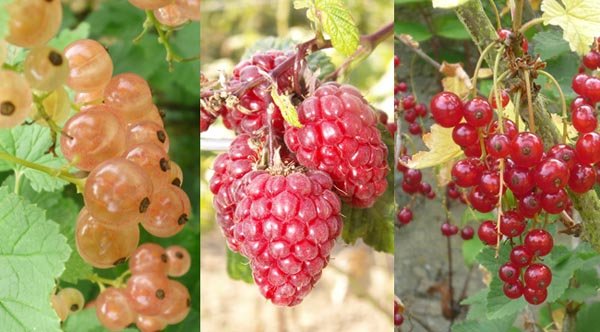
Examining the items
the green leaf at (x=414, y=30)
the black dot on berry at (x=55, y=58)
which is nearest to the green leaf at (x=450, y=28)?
the green leaf at (x=414, y=30)

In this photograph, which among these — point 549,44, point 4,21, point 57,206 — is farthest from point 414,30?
point 4,21

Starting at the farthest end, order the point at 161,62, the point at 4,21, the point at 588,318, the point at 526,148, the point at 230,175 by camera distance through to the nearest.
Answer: the point at 161,62 → the point at 588,318 → the point at 230,175 → the point at 526,148 → the point at 4,21

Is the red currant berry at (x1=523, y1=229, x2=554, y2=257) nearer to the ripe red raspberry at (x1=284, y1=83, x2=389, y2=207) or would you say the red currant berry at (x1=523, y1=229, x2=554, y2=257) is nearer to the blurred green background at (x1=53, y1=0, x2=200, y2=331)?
the ripe red raspberry at (x1=284, y1=83, x2=389, y2=207)

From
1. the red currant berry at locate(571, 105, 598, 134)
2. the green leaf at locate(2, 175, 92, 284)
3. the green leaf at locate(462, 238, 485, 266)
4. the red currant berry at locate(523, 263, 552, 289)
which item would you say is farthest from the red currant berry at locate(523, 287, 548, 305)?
the green leaf at locate(2, 175, 92, 284)

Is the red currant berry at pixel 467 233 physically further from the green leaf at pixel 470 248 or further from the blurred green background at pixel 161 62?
the blurred green background at pixel 161 62

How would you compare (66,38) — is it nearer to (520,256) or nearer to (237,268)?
(237,268)

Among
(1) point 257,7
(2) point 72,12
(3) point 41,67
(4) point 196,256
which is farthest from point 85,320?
(1) point 257,7

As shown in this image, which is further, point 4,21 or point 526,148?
point 526,148
